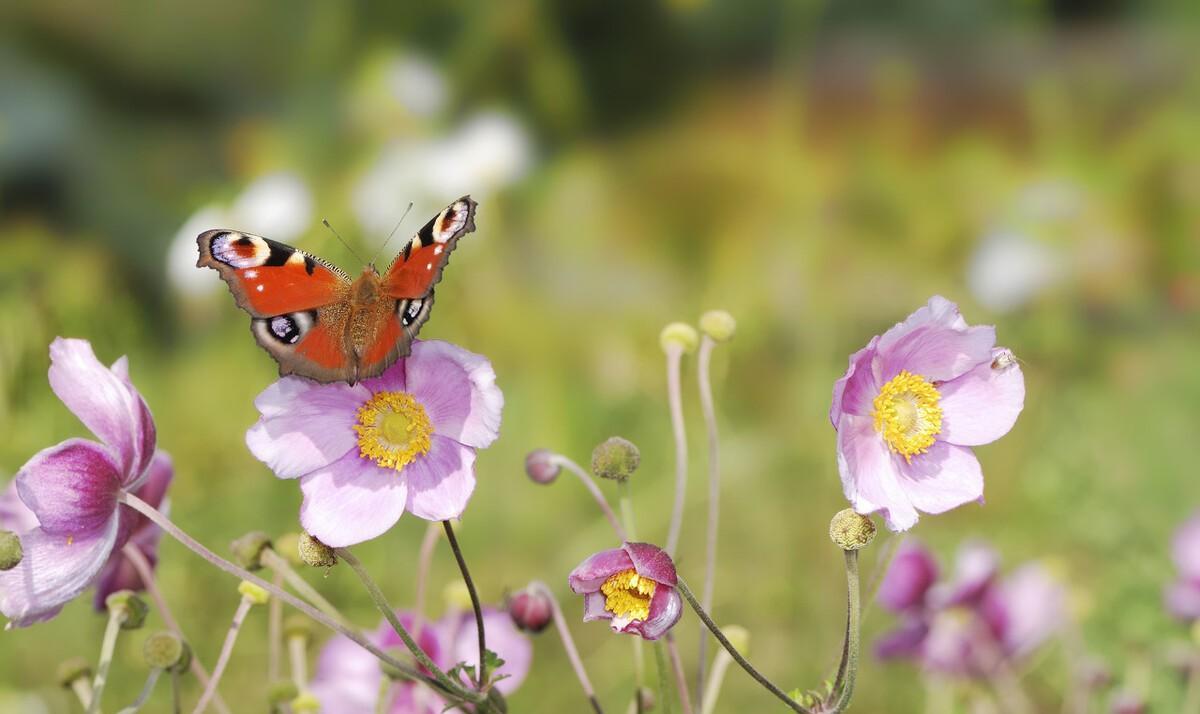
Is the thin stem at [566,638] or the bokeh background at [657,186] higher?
the bokeh background at [657,186]

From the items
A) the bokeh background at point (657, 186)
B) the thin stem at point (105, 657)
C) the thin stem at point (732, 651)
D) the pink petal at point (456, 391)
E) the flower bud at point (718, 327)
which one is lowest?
the thin stem at point (105, 657)

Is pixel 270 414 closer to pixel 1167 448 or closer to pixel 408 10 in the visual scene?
pixel 1167 448

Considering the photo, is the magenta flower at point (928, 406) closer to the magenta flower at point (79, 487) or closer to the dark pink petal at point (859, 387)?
the dark pink petal at point (859, 387)

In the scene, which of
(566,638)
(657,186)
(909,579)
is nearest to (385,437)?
(566,638)

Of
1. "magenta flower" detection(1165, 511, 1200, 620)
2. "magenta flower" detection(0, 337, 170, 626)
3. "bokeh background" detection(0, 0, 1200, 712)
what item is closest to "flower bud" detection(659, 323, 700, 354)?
"magenta flower" detection(0, 337, 170, 626)

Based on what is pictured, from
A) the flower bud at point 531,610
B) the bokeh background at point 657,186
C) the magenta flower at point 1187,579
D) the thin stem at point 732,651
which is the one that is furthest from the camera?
the bokeh background at point 657,186

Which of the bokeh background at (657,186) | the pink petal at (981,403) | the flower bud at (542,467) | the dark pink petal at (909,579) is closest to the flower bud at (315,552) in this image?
the flower bud at (542,467)

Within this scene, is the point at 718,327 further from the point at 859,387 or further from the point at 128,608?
the point at 128,608
